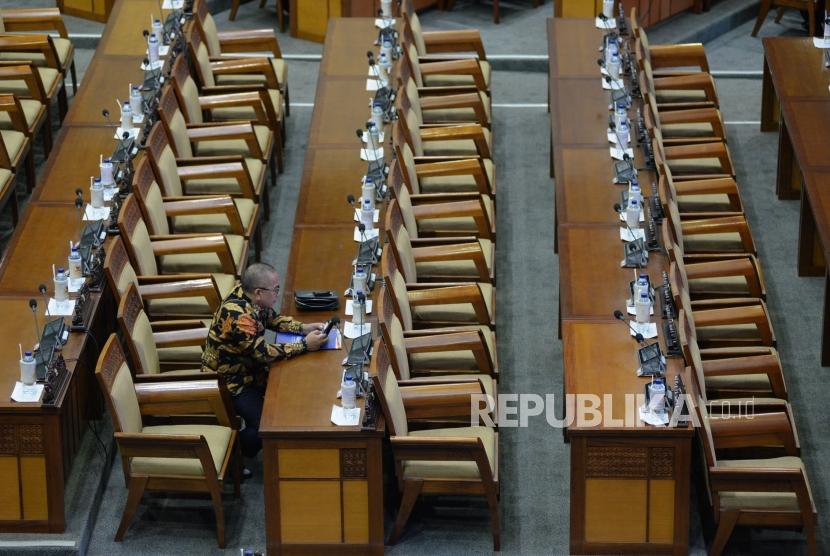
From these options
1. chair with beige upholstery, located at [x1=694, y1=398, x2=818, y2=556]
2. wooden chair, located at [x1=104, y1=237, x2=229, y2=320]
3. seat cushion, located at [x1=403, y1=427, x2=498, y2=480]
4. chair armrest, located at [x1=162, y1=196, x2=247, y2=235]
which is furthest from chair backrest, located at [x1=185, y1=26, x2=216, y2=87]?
chair with beige upholstery, located at [x1=694, y1=398, x2=818, y2=556]

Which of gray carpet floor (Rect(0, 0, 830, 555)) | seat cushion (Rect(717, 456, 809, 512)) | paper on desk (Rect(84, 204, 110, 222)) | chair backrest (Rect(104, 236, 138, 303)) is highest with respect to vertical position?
chair backrest (Rect(104, 236, 138, 303))

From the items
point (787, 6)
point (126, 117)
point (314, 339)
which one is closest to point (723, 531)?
point (314, 339)

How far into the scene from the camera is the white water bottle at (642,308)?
21.9 feet

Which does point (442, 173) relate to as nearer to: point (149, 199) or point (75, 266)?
point (149, 199)

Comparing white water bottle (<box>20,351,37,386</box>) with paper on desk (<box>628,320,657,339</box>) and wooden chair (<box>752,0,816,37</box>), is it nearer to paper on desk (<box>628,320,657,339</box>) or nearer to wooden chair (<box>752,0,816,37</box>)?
paper on desk (<box>628,320,657,339</box>)

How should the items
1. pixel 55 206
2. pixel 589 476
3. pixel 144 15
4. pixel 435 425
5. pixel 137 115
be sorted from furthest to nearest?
pixel 144 15 → pixel 137 115 → pixel 55 206 → pixel 435 425 → pixel 589 476

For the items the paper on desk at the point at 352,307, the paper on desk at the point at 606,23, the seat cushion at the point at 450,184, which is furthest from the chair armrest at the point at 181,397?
the paper on desk at the point at 606,23

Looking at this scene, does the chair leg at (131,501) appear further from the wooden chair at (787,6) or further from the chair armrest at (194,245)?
the wooden chair at (787,6)

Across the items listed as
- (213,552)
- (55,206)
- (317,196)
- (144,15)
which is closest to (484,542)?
(213,552)

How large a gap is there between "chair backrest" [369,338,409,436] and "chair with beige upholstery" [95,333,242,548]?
2.24ft

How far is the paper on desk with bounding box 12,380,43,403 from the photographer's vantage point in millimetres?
6227

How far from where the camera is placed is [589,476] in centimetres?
614

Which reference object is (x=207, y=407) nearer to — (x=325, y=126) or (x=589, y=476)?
(x=589, y=476)

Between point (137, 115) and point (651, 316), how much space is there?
3.11 m
